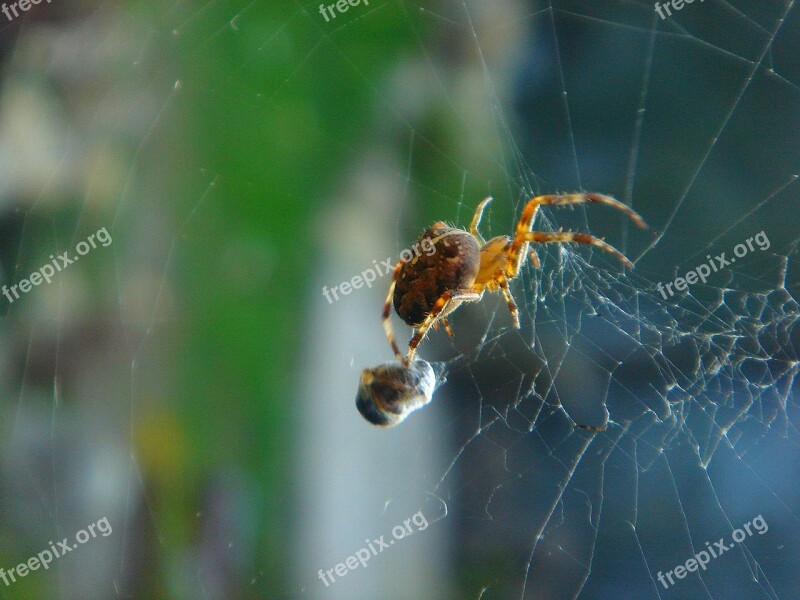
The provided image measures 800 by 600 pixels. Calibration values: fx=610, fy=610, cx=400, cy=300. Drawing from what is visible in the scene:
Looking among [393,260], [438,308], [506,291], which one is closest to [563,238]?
[506,291]

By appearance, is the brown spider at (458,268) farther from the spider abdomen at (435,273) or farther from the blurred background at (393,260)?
the blurred background at (393,260)

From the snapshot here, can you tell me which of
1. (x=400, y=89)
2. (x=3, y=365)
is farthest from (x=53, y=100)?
(x=400, y=89)

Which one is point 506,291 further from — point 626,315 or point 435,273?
point 626,315

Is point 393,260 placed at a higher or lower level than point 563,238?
higher

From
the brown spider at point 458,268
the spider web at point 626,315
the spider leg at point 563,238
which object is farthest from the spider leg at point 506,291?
the spider web at point 626,315

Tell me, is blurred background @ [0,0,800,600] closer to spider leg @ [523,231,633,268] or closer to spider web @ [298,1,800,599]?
spider web @ [298,1,800,599]

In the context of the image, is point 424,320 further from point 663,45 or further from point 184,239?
point 663,45

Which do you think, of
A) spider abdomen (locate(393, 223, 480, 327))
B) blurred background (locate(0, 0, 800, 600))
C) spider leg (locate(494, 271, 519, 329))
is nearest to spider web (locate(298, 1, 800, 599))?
blurred background (locate(0, 0, 800, 600))
